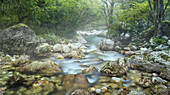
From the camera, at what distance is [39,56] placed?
8242mm

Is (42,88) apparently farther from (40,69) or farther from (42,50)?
(42,50)

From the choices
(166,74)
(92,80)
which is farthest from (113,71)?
(166,74)

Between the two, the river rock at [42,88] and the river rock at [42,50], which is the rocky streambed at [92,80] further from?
the river rock at [42,50]

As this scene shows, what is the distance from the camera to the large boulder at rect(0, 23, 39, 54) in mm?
6946

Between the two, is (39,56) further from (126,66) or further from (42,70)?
(126,66)

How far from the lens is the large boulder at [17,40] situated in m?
6.95

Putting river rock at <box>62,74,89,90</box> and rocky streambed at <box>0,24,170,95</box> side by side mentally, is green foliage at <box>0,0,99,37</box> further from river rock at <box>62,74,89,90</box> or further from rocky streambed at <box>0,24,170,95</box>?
river rock at <box>62,74,89,90</box>

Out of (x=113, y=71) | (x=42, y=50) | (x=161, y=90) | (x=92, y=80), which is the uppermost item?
(x=42, y=50)

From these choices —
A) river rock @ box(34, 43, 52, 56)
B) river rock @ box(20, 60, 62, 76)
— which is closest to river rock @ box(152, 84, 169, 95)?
river rock @ box(20, 60, 62, 76)

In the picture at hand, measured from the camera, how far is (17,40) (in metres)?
7.26

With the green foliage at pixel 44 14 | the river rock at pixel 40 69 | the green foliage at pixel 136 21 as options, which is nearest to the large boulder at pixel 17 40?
the green foliage at pixel 44 14

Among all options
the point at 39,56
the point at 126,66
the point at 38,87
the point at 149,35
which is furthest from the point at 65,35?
the point at 38,87

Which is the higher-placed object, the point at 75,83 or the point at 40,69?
the point at 40,69

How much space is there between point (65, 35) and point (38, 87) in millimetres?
15260
